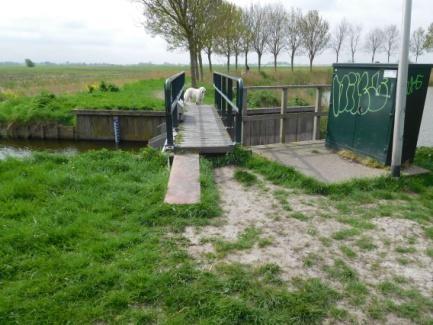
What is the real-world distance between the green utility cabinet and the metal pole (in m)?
0.27

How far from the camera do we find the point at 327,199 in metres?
4.88

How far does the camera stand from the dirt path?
3.09 meters

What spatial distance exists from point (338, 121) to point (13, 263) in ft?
18.4

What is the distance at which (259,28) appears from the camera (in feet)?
136

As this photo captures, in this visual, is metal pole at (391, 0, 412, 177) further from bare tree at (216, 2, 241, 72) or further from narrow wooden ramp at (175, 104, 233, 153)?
bare tree at (216, 2, 241, 72)

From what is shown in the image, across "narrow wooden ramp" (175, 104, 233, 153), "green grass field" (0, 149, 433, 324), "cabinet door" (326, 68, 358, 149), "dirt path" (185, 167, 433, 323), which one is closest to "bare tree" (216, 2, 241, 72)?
"narrow wooden ramp" (175, 104, 233, 153)

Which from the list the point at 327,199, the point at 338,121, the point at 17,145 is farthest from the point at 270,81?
the point at 327,199

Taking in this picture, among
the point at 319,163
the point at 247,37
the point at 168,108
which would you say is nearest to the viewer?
the point at 168,108

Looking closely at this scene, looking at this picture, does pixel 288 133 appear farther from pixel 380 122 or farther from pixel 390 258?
pixel 390 258

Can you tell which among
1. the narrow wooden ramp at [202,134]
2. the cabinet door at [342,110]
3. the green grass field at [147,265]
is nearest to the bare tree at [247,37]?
the narrow wooden ramp at [202,134]

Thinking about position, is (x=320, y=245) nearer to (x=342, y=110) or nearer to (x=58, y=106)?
(x=342, y=110)

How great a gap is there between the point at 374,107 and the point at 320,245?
3151 mm

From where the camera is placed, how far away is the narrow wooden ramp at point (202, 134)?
21.1ft

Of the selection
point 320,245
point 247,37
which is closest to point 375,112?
point 320,245
